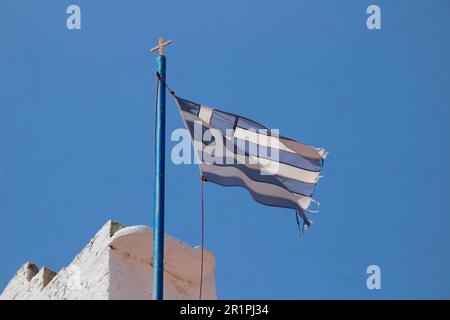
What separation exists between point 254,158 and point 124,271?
263 centimetres

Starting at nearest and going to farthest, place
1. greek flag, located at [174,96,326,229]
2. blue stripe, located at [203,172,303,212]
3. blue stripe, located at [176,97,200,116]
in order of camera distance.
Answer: blue stripe, located at [203,172,303,212]
greek flag, located at [174,96,326,229]
blue stripe, located at [176,97,200,116]

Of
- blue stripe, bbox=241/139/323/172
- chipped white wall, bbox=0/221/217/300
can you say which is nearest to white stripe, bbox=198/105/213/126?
blue stripe, bbox=241/139/323/172

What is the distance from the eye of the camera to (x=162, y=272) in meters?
21.5

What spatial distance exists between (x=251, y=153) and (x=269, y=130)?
537 millimetres

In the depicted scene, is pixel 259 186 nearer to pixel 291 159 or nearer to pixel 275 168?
pixel 275 168

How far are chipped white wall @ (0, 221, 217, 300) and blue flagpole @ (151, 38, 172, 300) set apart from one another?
99 cm

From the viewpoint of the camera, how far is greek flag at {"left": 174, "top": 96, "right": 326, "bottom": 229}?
927 inches

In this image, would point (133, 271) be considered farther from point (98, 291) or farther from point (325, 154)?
point (325, 154)

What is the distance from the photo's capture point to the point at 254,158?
24156mm

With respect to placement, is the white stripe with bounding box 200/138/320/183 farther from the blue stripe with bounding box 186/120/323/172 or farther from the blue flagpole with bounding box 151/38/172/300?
the blue flagpole with bounding box 151/38/172/300

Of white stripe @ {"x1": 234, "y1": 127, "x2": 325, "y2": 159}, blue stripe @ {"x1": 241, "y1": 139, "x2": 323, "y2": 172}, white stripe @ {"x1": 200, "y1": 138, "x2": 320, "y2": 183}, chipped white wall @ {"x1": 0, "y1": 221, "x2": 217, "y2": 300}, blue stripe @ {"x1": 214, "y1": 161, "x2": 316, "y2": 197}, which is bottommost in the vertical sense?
chipped white wall @ {"x1": 0, "y1": 221, "x2": 217, "y2": 300}

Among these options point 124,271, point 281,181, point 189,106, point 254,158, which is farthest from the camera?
point 281,181

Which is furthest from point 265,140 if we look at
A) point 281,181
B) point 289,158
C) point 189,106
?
point 189,106
